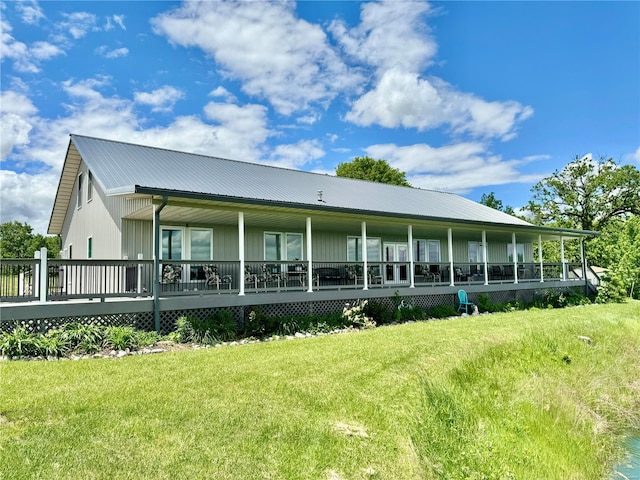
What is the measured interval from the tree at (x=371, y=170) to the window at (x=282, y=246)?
26.0 meters

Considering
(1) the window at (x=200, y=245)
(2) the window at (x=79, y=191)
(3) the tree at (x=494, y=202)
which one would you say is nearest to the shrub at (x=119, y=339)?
(1) the window at (x=200, y=245)

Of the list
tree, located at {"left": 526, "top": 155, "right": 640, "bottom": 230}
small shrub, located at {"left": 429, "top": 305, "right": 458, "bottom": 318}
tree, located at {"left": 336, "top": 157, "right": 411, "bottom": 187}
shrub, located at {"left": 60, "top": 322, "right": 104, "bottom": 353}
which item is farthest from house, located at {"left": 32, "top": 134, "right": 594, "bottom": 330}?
tree, located at {"left": 336, "top": 157, "right": 411, "bottom": 187}

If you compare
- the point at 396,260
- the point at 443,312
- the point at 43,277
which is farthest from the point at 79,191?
the point at 443,312

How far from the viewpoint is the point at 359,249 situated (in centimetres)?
1822

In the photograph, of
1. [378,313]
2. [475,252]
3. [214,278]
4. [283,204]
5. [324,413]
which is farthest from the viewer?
[475,252]

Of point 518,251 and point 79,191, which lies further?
point 518,251

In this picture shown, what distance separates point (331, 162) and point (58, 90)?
93.9 ft

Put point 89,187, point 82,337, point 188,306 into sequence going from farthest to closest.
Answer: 1. point 89,187
2. point 188,306
3. point 82,337

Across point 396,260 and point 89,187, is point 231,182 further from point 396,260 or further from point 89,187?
point 396,260

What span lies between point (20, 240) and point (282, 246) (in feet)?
190

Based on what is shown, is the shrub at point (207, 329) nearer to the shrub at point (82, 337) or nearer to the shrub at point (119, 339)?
the shrub at point (119, 339)

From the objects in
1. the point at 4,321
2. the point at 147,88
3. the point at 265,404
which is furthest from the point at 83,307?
the point at 147,88

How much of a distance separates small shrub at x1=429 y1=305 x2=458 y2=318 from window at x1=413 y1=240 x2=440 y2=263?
188 inches

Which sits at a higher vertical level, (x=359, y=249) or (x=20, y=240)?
(x=20, y=240)
